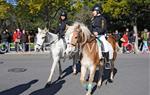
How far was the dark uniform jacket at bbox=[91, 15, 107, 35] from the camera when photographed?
12484 millimetres

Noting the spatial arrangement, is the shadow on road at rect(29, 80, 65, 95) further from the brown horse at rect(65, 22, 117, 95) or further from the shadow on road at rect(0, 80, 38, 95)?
the brown horse at rect(65, 22, 117, 95)

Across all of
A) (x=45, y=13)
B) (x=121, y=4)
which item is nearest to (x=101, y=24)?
(x=121, y=4)

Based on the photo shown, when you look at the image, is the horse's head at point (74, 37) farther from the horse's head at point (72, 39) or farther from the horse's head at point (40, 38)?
the horse's head at point (40, 38)

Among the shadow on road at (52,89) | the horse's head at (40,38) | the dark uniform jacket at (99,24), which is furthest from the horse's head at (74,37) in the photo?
the horse's head at (40,38)

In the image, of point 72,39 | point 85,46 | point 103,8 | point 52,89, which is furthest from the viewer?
point 103,8

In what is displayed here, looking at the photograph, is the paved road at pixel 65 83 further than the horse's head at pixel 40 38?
No

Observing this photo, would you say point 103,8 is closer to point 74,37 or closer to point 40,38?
point 40,38

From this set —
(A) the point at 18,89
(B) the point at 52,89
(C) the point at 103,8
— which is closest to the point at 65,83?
(B) the point at 52,89

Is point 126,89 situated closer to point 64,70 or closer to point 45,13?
point 64,70

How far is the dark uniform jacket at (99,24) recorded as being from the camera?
41.0ft

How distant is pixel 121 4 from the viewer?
3844 cm

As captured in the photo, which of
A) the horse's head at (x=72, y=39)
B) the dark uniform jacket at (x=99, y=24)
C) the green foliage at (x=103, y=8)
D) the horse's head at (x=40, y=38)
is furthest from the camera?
the green foliage at (x=103, y=8)

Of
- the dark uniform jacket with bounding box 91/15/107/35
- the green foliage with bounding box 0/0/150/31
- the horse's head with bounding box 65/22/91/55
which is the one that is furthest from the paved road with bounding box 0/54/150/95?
the green foliage with bounding box 0/0/150/31

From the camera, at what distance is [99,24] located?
41.2ft
